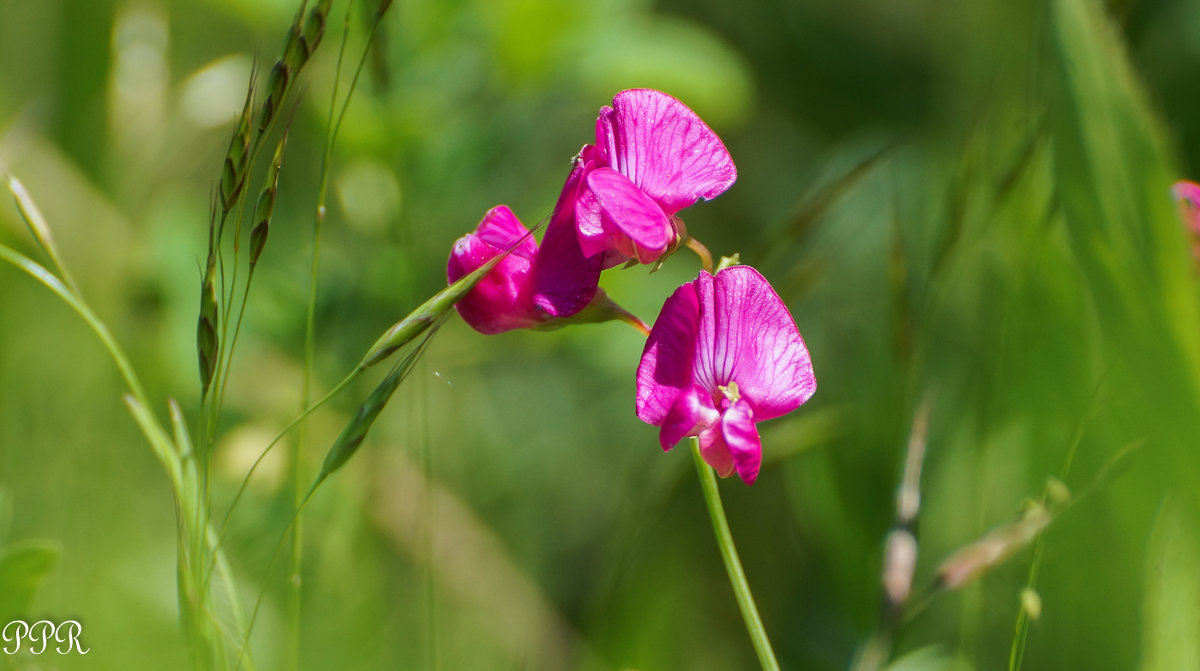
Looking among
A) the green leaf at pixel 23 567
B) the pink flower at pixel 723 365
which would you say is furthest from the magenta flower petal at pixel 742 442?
the green leaf at pixel 23 567

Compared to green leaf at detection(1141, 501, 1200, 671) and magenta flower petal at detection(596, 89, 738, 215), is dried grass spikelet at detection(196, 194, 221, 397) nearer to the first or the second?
magenta flower petal at detection(596, 89, 738, 215)

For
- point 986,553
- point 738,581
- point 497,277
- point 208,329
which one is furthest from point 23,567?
point 986,553

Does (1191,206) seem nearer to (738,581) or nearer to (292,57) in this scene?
(738,581)

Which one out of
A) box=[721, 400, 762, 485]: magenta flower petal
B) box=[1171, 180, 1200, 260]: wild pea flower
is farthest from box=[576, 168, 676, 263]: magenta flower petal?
box=[1171, 180, 1200, 260]: wild pea flower

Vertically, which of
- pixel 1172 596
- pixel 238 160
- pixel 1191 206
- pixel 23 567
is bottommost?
pixel 1172 596

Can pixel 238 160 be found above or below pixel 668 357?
above

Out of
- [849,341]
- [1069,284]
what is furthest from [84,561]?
[849,341]
